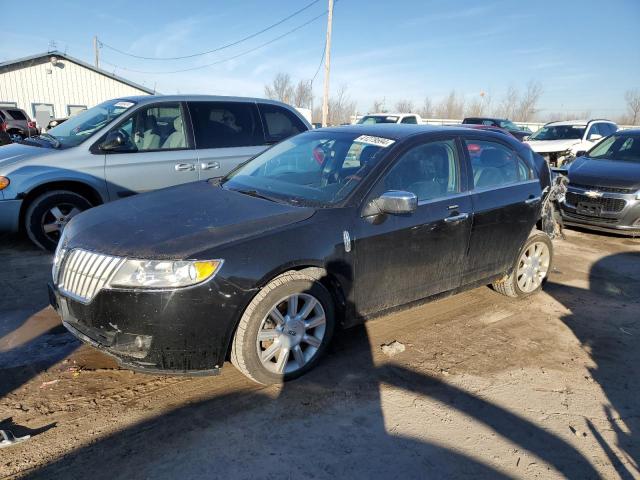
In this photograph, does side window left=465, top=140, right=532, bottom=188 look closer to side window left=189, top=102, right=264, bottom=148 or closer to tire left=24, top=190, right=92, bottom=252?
side window left=189, top=102, right=264, bottom=148

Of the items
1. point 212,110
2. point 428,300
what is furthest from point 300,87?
point 428,300

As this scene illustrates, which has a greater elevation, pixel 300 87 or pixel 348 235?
pixel 300 87

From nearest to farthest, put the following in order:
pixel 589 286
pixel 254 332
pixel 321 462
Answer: pixel 321 462, pixel 254 332, pixel 589 286

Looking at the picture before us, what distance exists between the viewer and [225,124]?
6480 mm

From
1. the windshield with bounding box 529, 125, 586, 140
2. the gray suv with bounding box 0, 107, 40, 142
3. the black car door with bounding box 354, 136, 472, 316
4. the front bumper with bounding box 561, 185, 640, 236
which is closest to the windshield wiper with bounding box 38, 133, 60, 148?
the black car door with bounding box 354, 136, 472, 316

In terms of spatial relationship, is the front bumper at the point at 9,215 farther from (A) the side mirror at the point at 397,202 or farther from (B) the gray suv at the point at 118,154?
(A) the side mirror at the point at 397,202

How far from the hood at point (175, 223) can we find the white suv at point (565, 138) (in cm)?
1267

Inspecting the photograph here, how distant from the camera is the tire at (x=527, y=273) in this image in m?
4.54

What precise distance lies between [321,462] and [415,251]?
1713mm

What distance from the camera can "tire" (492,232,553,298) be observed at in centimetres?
454

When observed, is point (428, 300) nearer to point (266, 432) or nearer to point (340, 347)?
point (340, 347)

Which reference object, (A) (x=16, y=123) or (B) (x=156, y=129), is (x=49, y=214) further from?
(A) (x=16, y=123)

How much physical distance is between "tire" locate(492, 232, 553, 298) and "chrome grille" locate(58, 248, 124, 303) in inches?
140

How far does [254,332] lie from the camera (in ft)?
9.27
